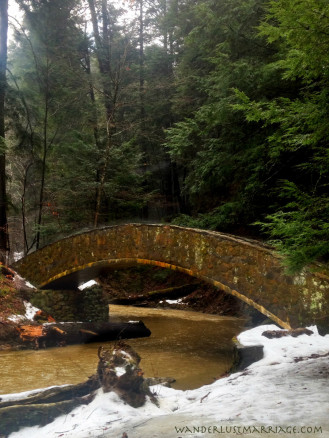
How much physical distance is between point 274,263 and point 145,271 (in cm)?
1242

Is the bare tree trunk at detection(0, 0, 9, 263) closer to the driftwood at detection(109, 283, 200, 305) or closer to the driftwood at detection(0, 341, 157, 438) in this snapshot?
the driftwood at detection(109, 283, 200, 305)

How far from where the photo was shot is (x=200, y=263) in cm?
745

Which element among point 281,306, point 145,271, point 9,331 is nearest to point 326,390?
point 281,306

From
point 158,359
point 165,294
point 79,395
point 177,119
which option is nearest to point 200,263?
point 158,359

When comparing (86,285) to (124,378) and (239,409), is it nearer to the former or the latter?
(124,378)

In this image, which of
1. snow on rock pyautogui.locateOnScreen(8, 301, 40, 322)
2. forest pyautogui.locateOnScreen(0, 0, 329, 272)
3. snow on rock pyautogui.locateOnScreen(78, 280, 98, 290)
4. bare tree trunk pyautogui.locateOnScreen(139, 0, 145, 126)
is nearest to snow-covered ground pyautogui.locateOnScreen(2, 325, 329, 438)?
forest pyautogui.locateOnScreen(0, 0, 329, 272)

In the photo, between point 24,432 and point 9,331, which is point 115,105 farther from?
point 24,432

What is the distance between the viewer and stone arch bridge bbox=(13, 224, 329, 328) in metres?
5.68

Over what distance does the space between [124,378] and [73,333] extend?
525 centimetres

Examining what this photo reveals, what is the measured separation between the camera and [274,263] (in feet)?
20.1

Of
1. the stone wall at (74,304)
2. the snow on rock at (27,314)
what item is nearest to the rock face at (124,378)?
the snow on rock at (27,314)

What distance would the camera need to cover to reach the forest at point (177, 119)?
169 inches

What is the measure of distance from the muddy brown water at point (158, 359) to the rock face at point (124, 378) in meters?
1.55

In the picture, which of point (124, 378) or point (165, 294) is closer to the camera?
point (124, 378)
